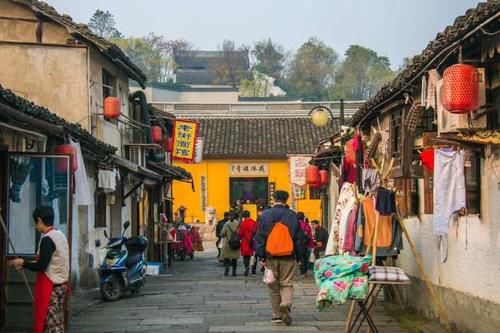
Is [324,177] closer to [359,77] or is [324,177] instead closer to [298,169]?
[298,169]

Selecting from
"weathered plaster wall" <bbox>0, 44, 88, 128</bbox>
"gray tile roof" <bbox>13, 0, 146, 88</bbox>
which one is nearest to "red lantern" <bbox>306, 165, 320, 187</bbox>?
"gray tile roof" <bbox>13, 0, 146, 88</bbox>

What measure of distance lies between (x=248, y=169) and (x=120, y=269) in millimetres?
27177

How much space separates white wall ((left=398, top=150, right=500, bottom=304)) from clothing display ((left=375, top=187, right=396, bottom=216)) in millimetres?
935

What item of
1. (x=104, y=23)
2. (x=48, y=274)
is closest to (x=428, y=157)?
(x=48, y=274)

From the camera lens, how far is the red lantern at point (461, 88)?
852cm

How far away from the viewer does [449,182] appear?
9859 mm

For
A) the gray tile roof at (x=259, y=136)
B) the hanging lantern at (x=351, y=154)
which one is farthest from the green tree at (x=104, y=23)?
Answer: the hanging lantern at (x=351, y=154)

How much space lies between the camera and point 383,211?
11.4 meters

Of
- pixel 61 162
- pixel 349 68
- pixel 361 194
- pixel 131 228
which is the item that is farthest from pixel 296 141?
pixel 61 162

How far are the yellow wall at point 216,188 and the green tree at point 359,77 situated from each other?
66.4 feet

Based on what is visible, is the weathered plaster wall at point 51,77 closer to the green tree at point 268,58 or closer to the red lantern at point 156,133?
the red lantern at point 156,133

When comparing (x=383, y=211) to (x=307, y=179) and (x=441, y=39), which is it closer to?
(x=441, y=39)

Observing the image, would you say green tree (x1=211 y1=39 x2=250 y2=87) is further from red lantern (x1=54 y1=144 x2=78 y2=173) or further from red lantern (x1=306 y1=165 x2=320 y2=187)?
red lantern (x1=54 y1=144 x2=78 y2=173)

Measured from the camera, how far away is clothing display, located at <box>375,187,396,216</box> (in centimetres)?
1137
